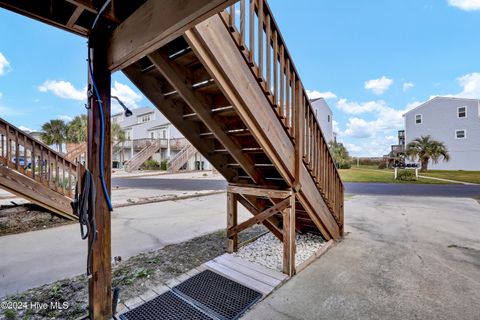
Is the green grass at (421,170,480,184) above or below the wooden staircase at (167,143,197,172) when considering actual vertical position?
below

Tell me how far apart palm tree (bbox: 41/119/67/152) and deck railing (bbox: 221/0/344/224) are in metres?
28.2

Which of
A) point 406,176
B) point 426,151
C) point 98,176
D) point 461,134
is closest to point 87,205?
point 98,176

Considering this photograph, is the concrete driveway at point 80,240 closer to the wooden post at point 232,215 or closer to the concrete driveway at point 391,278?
the wooden post at point 232,215

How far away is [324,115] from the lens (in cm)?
2342

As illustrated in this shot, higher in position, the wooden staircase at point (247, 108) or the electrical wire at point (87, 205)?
the wooden staircase at point (247, 108)

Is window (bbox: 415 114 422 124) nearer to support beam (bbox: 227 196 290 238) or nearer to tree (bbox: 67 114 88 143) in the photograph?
support beam (bbox: 227 196 290 238)

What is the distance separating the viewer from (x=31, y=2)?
1569mm

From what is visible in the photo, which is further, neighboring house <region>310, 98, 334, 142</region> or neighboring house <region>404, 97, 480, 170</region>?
neighboring house <region>310, 98, 334, 142</region>

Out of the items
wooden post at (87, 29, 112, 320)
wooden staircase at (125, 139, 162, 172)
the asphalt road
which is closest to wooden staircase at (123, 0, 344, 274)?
wooden post at (87, 29, 112, 320)

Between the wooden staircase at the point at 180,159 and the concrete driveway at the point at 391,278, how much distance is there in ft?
55.1

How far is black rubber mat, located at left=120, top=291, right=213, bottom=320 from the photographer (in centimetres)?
196

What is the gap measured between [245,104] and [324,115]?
23.5 metres

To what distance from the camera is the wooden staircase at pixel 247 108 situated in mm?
1856

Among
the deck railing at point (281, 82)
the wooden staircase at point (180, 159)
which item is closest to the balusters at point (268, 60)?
the deck railing at point (281, 82)
